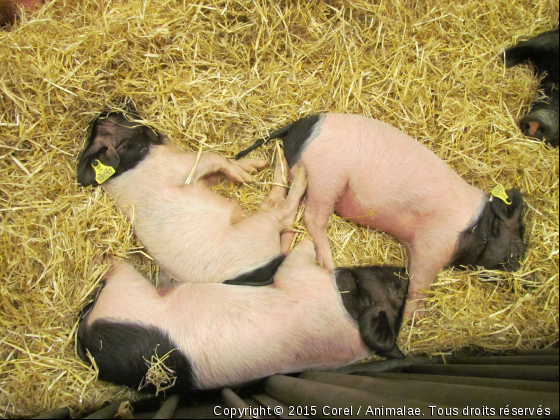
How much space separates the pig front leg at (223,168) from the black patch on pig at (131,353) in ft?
4.06

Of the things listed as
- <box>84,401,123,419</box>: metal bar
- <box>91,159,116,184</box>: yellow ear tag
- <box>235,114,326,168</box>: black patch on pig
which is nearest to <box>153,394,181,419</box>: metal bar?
<box>84,401,123,419</box>: metal bar

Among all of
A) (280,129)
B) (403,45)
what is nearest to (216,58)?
(280,129)

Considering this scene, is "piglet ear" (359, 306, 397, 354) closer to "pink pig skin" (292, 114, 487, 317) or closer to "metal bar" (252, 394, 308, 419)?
"pink pig skin" (292, 114, 487, 317)

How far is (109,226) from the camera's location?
316 cm

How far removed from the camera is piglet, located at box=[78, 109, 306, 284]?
9.84ft

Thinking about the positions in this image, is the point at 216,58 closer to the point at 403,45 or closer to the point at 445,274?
the point at 403,45

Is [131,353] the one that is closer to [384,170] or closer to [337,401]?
[337,401]

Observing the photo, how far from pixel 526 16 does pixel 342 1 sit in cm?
182

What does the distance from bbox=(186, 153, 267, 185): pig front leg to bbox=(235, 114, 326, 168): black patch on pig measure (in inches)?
4.8

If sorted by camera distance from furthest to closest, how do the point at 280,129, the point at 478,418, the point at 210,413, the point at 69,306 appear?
1. the point at 280,129
2. the point at 69,306
3. the point at 210,413
4. the point at 478,418

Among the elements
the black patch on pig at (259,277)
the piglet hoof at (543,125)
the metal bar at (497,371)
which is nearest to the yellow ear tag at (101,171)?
the black patch on pig at (259,277)

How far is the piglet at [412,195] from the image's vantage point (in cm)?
301

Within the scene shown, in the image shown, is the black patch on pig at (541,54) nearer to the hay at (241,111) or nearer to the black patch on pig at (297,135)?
the hay at (241,111)

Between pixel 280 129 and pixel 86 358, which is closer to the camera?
pixel 86 358
